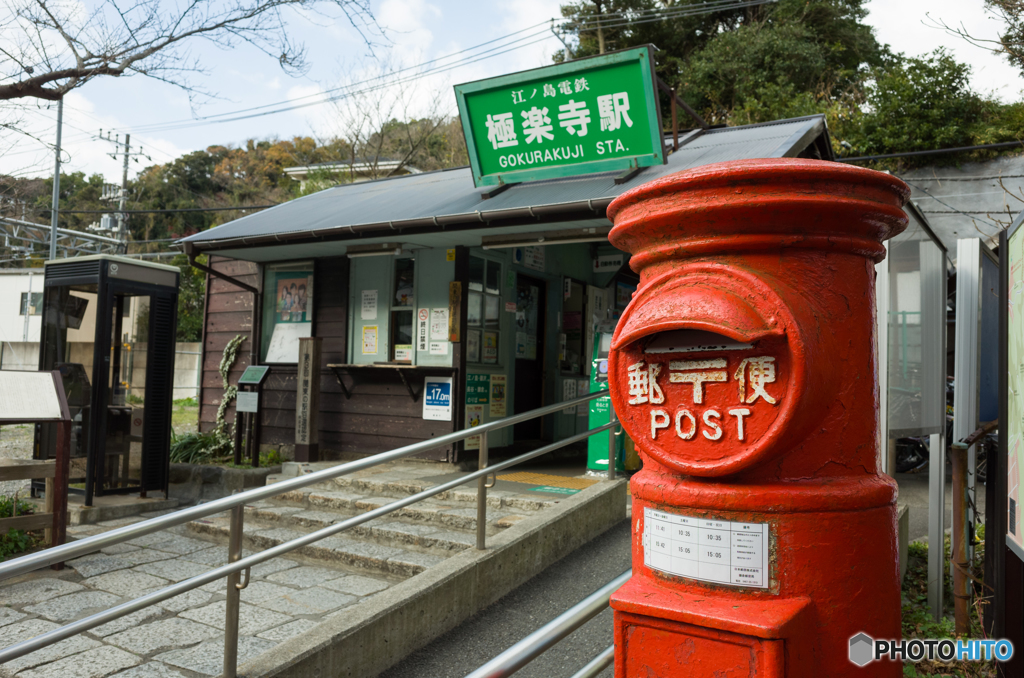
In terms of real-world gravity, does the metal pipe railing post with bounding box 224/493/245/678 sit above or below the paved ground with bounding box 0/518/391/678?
above

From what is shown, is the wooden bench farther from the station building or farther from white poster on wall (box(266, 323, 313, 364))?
white poster on wall (box(266, 323, 313, 364))

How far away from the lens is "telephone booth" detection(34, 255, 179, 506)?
7.26 m

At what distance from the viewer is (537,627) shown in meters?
3.87

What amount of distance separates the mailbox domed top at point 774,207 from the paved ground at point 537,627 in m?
2.42

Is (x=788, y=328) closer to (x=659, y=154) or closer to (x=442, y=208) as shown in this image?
(x=659, y=154)

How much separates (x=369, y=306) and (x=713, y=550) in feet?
23.3

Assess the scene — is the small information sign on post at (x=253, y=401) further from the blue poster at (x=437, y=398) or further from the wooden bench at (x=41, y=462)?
the wooden bench at (x=41, y=462)

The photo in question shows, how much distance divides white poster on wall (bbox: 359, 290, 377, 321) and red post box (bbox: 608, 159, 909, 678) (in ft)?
22.3

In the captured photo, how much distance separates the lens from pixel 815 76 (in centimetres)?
1875

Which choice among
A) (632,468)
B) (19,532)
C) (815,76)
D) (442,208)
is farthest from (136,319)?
(815,76)

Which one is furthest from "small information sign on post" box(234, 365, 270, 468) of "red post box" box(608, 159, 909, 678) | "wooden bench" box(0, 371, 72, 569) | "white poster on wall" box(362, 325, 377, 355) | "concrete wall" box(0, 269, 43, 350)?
"concrete wall" box(0, 269, 43, 350)

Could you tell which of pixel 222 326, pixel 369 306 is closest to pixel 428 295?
pixel 369 306

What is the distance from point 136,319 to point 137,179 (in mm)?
31777

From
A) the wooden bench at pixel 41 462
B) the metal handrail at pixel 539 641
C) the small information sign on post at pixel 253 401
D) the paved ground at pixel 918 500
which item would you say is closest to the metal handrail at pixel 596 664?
the metal handrail at pixel 539 641
